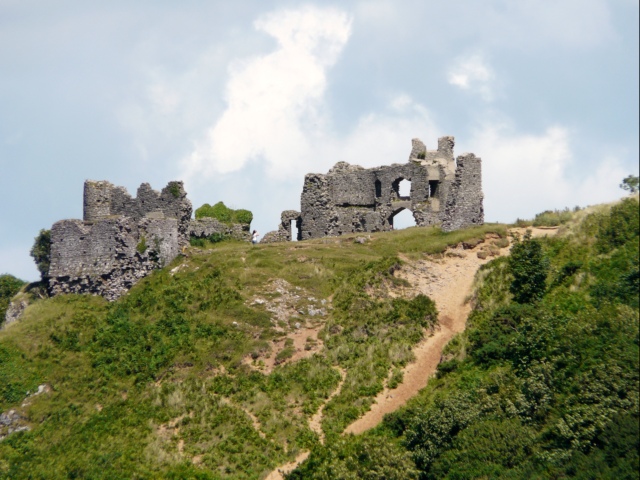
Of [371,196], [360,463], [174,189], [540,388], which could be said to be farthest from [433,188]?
[360,463]

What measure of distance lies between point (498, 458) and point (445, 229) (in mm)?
22263

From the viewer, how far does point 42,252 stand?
178 ft

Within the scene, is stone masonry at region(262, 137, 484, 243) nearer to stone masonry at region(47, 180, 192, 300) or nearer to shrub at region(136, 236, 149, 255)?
stone masonry at region(47, 180, 192, 300)

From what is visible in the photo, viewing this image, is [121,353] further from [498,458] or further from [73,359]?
[498,458]

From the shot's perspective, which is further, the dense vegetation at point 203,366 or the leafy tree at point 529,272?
the leafy tree at point 529,272

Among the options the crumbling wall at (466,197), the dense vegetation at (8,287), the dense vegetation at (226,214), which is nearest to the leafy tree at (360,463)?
the crumbling wall at (466,197)

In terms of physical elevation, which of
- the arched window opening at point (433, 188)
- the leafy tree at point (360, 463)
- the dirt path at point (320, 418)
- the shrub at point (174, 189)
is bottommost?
the leafy tree at point (360, 463)

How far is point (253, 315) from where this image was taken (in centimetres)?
4428

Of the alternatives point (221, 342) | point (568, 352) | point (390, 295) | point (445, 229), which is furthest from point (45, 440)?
point (445, 229)

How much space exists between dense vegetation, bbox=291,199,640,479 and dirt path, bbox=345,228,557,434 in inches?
44.1

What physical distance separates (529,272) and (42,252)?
87.2ft

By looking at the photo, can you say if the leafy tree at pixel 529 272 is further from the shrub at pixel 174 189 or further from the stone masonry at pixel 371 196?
the shrub at pixel 174 189

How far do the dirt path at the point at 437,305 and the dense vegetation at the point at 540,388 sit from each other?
3.67 feet

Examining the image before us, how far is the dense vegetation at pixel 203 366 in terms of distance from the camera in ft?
122
